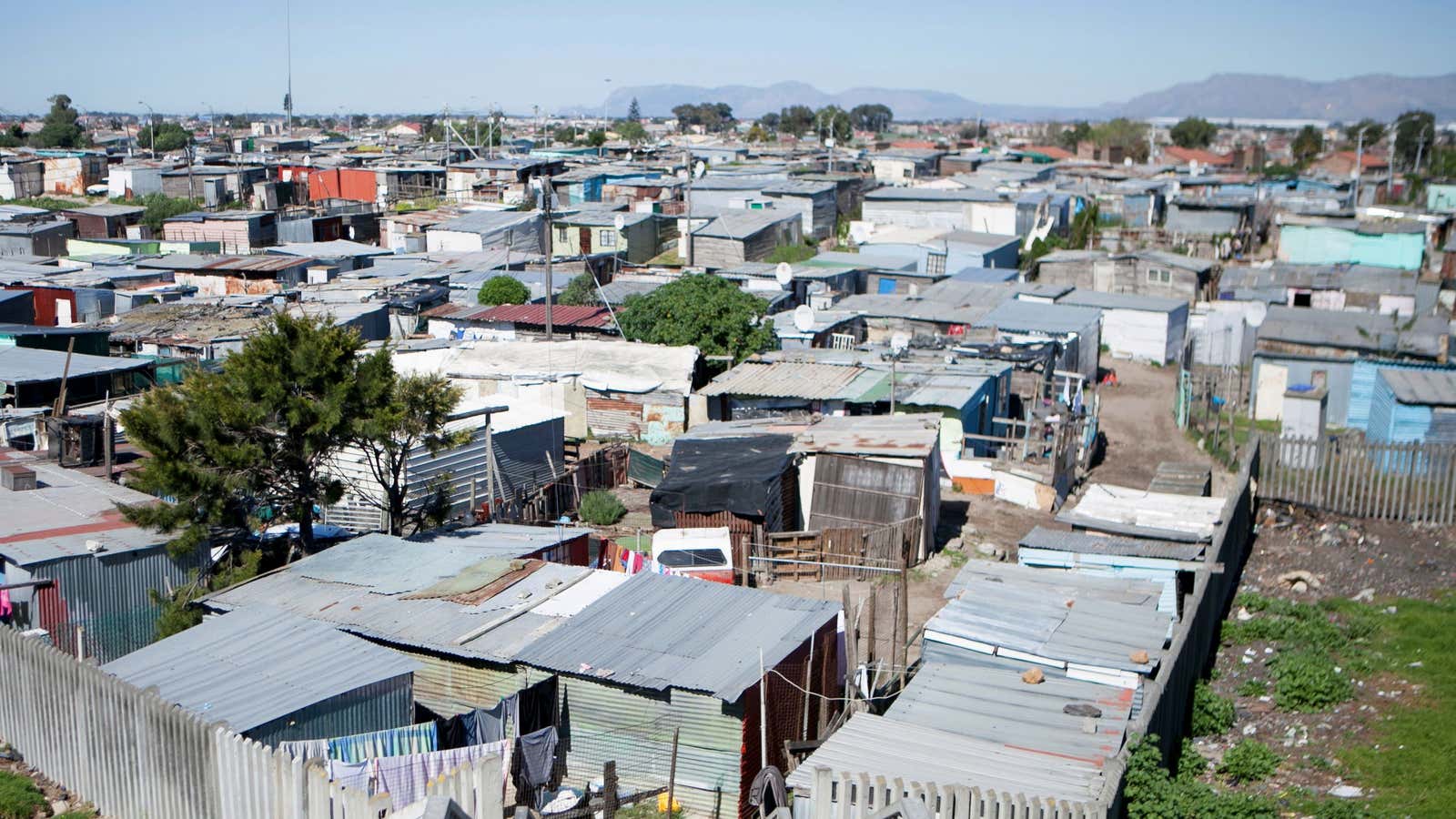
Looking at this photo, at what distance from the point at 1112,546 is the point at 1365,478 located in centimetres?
586

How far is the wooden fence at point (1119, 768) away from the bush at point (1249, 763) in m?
0.42

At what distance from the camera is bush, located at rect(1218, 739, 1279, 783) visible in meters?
9.18

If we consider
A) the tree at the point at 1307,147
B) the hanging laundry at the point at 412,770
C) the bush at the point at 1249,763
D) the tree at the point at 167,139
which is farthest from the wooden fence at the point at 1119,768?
the tree at the point at 1307,147

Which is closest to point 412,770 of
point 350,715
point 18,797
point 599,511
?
point 350,715

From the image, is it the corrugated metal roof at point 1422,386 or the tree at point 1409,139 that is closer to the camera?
the corrugated metal roof at point 1422,386

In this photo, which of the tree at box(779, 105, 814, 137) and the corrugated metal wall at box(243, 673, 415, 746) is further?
the tree at box(779, 105, 814, 137)

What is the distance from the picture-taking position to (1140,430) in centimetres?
2306

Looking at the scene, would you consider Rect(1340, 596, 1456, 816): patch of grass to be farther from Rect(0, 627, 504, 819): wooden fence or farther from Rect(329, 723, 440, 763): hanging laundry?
Rect(329, 723, 440, 763): hanging laundry

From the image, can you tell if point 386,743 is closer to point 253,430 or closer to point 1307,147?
point 253,430

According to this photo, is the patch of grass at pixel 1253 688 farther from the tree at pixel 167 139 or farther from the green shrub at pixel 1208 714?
the tree at pixel 167 139

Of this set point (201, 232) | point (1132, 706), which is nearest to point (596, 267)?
point (201, 232)

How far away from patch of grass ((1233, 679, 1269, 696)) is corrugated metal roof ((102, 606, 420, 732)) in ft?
24.2

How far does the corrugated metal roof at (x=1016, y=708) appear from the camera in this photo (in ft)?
25.3

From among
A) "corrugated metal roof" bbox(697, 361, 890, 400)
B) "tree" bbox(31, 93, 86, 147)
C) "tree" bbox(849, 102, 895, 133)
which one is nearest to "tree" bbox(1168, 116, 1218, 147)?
"tree" bbox(849, 102, 895, 133)
